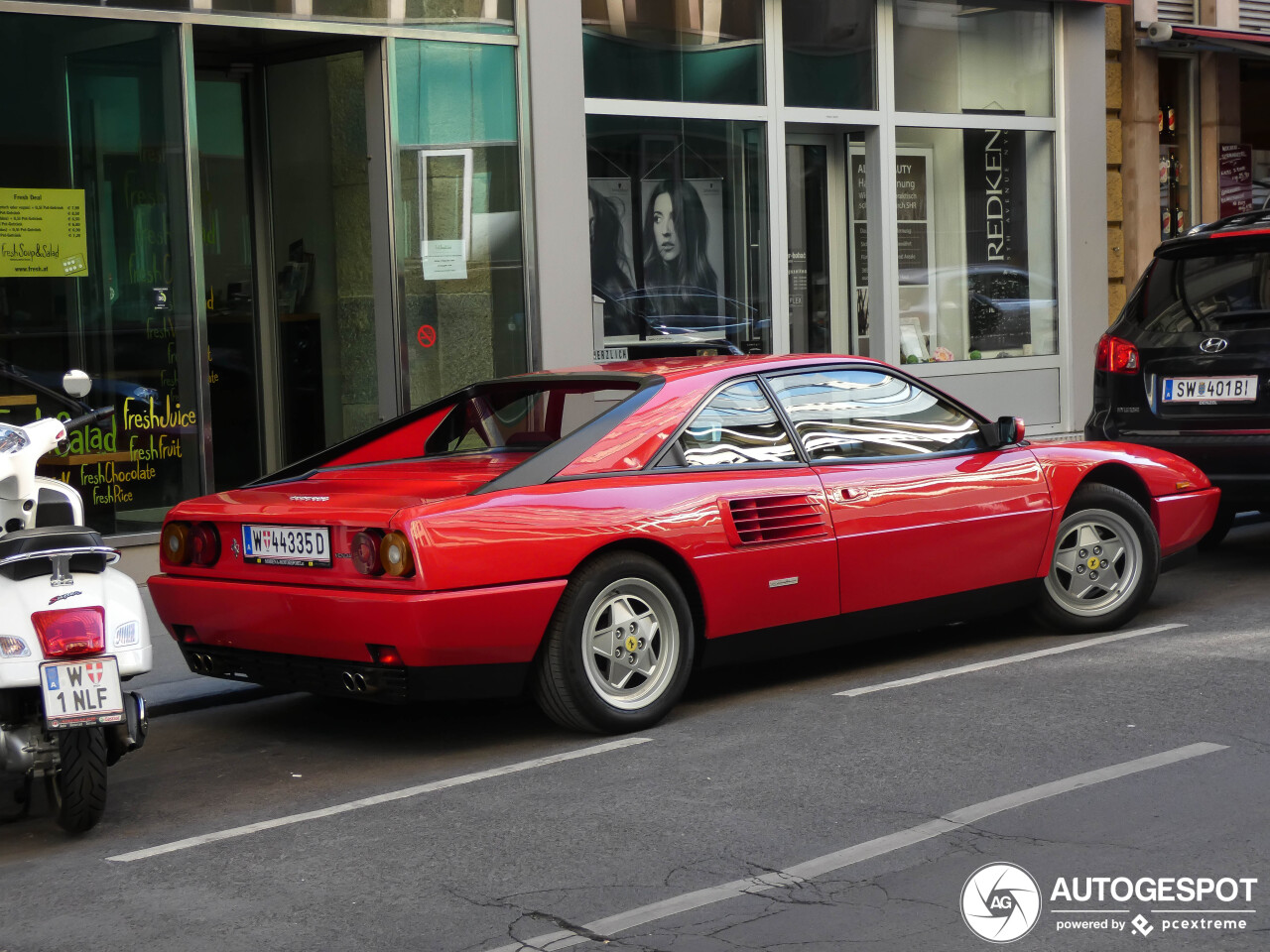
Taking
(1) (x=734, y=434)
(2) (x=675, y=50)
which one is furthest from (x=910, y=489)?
(2) (x=675, y=50)

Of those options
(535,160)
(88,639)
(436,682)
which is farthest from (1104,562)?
(535,160)

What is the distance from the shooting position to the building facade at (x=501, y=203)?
34.1 feet

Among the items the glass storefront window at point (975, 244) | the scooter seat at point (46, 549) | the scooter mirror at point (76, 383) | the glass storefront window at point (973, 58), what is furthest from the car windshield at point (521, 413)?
the glass storefront window at point (973, 58)

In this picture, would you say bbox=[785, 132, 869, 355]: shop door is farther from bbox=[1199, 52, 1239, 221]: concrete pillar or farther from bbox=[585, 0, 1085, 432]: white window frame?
bbox=[1199, 52, 1239, 221]: concrete pillar

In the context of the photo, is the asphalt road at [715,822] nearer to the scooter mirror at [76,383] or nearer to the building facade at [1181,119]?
the scooter mirror at [76,383]

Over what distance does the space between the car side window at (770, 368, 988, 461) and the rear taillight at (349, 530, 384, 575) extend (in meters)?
1.93

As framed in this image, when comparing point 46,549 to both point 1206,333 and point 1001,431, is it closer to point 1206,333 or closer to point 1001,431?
point 1001,431

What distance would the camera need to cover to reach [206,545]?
20.6ft

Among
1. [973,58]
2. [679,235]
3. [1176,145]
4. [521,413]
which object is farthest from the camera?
[1176,145]

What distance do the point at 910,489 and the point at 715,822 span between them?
2.40 metres

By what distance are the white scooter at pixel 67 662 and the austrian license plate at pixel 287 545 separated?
30.5 inches

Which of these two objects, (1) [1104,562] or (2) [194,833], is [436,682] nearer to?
(2) [194,833]

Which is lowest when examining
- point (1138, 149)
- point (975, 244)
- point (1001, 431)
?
point (1001, 431)

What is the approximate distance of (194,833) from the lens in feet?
16.9
